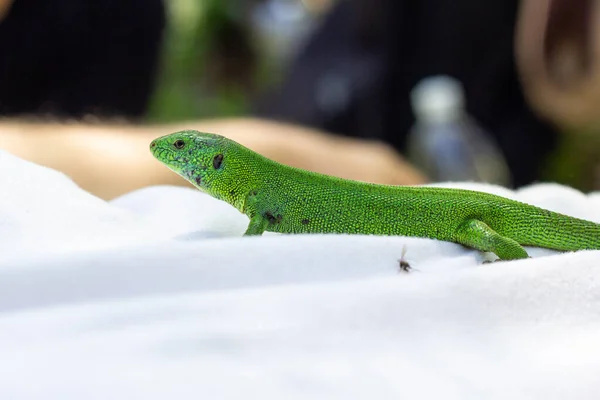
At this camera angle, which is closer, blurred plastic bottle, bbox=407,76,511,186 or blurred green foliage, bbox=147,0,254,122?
blurred plastic bottle, bbox=407,76,511,186

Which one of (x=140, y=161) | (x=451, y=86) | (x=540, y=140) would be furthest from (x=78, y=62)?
(x=540, y=140)

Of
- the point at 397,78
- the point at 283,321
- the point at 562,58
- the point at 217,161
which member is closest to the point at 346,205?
the point at 217,161

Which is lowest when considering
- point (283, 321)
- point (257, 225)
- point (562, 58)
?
point (283, 321)

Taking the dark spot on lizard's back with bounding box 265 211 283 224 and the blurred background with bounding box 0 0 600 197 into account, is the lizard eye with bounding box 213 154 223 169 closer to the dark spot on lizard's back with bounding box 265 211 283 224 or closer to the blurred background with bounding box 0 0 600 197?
the dark spot on lizard's back with bounding box 265 211 283 224

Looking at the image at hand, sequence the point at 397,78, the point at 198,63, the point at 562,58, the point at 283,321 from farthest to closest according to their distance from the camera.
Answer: the point at 198,63, the point at 397,78, the point at 562,58, the point at 283,321

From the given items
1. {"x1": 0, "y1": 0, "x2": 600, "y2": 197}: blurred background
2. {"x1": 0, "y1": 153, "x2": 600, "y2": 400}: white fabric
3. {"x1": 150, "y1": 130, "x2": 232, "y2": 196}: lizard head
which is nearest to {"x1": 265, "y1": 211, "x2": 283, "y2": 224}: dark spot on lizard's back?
{"x1": 150, "y1": 130, "x2": 232, "y2": 196}: lizard head

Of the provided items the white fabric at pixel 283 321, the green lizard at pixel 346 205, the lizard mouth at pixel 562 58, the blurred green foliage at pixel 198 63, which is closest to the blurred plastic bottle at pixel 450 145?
the lizard mouth at pixel 562 58

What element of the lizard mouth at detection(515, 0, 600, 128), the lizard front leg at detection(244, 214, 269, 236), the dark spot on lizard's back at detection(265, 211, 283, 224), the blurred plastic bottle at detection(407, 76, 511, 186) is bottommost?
the lizard front leg at detection(244, 214, 269, 236)

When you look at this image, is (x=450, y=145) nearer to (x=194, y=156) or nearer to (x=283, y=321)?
(x=194, y=156)
